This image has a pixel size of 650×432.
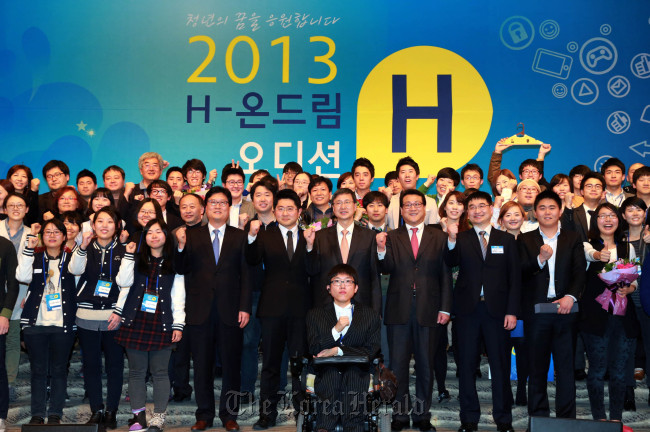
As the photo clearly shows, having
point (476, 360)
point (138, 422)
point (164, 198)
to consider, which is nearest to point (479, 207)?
point (476, 360)

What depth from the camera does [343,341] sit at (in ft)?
14.7

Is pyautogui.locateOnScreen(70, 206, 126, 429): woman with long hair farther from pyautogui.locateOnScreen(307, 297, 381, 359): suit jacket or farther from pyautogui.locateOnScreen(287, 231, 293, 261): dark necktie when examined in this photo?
pyautogui.locateOnScreen(307, 297, 381, 359): suit jacket

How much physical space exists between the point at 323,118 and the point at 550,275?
12.2 feet

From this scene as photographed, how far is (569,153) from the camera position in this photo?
25.6 feet

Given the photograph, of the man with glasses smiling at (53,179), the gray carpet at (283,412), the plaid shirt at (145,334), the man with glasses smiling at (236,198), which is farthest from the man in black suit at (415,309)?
the man with glasses smiling at (53,179)

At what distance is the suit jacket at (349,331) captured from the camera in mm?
4461

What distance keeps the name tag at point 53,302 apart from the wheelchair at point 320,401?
1853mm

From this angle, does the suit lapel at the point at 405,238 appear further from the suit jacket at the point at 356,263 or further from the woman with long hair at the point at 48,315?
the woman with long hair at the point at 48,315

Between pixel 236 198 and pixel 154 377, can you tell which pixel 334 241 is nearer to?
pixel 236 198

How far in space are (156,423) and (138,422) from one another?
126mm

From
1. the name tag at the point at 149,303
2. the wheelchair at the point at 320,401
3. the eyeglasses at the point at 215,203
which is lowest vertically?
the wheelchair at the point at 320,401

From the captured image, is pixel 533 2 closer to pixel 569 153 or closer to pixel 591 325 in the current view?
pixel 569 153

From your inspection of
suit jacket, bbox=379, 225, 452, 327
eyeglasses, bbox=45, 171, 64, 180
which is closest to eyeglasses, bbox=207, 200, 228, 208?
suit jacket, bbox=379, 225, 452, 327

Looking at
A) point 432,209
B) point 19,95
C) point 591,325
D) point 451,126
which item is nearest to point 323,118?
point 451,126
